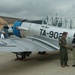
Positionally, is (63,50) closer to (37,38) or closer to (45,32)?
(45,32)

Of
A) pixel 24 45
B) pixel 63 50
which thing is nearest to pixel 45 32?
pixel 24 45

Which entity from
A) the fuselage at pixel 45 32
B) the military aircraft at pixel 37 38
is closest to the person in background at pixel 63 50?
the military aircraft at pixel 37 38

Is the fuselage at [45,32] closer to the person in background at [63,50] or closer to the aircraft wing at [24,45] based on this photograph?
the aircraft wing at [24,45]

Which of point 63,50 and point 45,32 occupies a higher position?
point 45,32

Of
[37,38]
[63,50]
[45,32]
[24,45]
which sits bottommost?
[63,50]

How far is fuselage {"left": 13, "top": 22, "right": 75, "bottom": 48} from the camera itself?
925cm

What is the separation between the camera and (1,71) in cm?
718

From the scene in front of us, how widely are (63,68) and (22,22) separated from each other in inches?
182

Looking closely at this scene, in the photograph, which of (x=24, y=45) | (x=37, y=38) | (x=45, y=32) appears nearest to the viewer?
(x=24, y=45)

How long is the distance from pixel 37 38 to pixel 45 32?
0.55 metres

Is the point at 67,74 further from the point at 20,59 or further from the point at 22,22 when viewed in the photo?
the point at 22,22

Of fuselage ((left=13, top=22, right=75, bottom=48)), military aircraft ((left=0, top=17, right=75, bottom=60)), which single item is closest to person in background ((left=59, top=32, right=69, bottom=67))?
military aircraft ((left=0, top=17, right=75, bottom=60))

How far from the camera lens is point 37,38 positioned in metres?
10.1

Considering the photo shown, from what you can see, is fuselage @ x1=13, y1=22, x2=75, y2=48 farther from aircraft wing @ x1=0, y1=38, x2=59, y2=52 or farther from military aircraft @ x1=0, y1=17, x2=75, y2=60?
aircraft wing @ x1=0, y1=38, x2=59, y2=52
